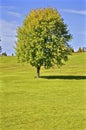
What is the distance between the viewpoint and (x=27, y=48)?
2381 inches

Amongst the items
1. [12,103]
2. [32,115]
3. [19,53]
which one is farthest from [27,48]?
[32,115]

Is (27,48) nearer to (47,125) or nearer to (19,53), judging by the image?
(19,53)

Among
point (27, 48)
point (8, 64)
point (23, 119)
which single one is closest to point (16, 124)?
point (23, 119)

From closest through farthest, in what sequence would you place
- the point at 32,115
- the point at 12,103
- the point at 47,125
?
the point at 47,125, the point at 32,115, the point at 12,103

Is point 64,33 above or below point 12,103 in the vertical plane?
above

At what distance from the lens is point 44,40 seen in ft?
200

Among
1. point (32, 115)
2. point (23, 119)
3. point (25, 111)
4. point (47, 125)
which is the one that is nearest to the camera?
point (47, 125)

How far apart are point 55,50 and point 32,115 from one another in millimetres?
42903

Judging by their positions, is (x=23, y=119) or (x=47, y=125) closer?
(x=47, y=125)

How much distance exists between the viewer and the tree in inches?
2365

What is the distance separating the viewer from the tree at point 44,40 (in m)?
60.1

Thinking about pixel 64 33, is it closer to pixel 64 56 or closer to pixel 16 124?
pixel 64 56

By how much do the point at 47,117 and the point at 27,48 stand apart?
43550mm

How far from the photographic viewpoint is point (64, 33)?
61.6m
